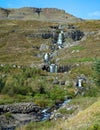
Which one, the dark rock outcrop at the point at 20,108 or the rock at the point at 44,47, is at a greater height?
the rock at the point at 44,47

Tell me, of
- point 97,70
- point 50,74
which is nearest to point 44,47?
point 50,74

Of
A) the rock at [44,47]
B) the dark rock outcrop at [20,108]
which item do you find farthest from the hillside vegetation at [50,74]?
the dark rock outcrop at [20,108]

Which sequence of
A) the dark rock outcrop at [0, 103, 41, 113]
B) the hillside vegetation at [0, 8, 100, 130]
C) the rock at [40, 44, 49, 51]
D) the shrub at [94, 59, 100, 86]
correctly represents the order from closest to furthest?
the hillside vegetation at [0, 8, 100, 130] → the shrub at [94, 59, 100, 86] → the dark rock outcrop at [0, 103, 41, 113] → the rock at [40, 44, 49, 51]

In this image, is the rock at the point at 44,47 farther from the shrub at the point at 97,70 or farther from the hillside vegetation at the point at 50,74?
the shrub at the point at 97,70

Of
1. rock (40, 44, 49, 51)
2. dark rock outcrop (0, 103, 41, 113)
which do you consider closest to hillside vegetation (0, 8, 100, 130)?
rock (40, 44, 49, 51)

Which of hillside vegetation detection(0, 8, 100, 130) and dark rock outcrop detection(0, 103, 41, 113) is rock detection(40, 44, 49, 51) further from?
dark rock outcrop detection(0, 103, 41, 113)

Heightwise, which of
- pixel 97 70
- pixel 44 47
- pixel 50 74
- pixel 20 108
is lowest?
pixel 50 74

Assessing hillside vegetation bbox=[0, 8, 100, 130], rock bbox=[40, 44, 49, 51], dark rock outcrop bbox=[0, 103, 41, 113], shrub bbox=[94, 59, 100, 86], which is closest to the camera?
hillside vegetation bbox=[0, 8, 100, 130]

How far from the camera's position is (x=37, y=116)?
55.9 metres

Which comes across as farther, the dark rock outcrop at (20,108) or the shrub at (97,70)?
the dark rock outcrop at (20,108)

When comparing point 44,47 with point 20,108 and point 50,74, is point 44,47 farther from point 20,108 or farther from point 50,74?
point 20,108

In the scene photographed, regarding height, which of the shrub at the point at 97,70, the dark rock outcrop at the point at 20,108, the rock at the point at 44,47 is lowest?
the dark rock outcrop at the point at 20,108

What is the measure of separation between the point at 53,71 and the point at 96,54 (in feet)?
65.0

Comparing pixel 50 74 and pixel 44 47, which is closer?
pixel 50 74
